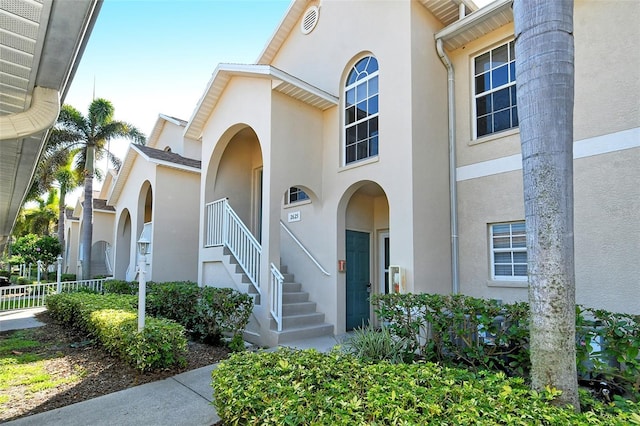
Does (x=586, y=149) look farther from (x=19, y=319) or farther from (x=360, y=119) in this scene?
(x=19, y=319)

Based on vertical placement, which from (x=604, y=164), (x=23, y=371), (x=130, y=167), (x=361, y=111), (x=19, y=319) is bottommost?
(x=19, y=319)

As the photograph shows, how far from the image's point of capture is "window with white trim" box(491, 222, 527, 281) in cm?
726

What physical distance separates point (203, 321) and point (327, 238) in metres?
3.28

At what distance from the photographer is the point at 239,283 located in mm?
8469

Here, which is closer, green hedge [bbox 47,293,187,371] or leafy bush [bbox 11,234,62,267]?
green hedge [bbox 47,293,187,371]

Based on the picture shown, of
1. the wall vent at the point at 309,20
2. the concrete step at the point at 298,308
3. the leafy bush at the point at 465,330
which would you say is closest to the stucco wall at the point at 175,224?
the concrete step at the point at 298,308

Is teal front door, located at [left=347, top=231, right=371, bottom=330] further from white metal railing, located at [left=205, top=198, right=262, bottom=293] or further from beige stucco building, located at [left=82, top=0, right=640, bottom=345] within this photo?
white metal railing, located at [left=205, top=198, right=262, bottom=293]

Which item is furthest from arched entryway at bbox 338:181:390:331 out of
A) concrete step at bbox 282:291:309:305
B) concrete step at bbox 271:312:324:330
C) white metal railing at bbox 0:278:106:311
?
white metal railing at bbox 0:278:106:311

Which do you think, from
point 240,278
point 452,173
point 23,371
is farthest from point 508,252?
point 23,371

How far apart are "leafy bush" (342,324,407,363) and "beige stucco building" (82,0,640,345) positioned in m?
1.84

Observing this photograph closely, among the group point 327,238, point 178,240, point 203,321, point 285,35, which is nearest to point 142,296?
point 203,321

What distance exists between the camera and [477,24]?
768 centimetres

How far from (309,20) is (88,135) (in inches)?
602

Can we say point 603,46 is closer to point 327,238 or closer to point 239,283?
point 327,238
